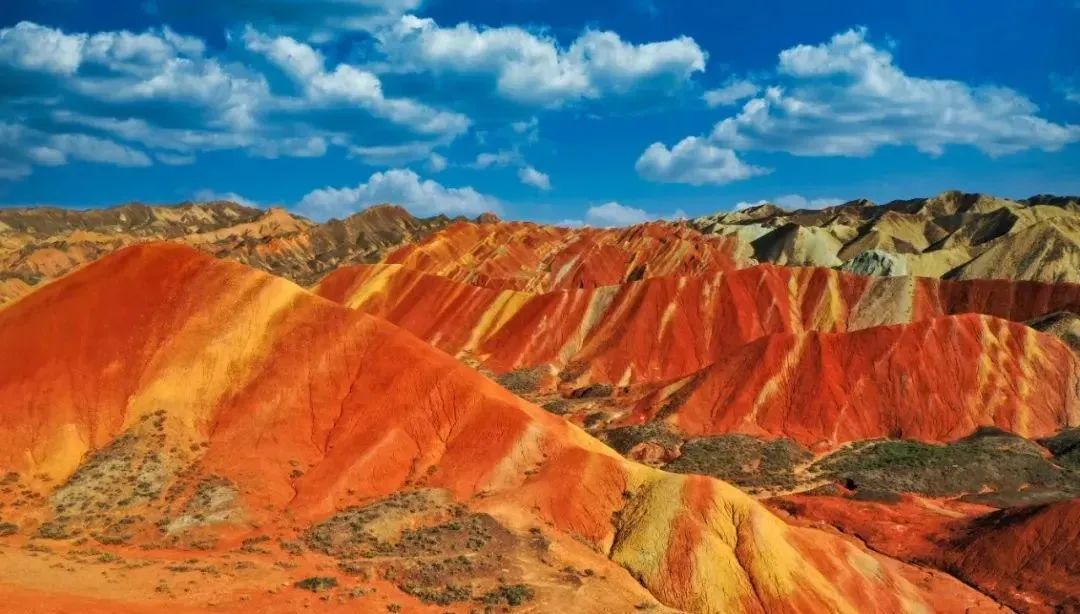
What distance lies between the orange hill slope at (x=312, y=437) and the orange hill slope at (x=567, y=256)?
217ft

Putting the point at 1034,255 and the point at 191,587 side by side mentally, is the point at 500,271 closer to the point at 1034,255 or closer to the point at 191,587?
the point at 1034,255

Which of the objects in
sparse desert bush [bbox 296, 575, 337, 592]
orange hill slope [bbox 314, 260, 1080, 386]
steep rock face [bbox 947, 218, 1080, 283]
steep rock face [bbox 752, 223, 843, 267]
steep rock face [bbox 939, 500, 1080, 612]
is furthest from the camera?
steep rock face [bbox 752, 223, 843, 267]

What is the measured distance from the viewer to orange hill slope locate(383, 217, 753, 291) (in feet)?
364

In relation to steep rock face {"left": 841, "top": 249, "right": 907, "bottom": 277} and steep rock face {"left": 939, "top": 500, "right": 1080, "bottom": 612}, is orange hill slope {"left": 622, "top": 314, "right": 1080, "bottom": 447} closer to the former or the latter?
steep rock face {"left": 939, "top": 500, "right": 1080, "bottom": 612}

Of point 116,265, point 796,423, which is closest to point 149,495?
point 116,265

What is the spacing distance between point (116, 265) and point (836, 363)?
4594 centimetres

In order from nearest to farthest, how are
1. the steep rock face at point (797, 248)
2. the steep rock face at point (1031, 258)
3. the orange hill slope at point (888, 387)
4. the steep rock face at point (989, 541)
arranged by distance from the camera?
the steep rock face at point (989, 541) < the orange hill slope at point (888, 387) < the steep rock face at point (1031, 258) < the steep rock face at point (797, 248)

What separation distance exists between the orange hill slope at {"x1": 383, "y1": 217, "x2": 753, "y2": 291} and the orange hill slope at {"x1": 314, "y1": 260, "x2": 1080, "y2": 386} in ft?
88.9

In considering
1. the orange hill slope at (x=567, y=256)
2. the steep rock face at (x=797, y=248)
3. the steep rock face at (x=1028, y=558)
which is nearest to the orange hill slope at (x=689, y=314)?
the orange hill slope at (x=567, y=256)

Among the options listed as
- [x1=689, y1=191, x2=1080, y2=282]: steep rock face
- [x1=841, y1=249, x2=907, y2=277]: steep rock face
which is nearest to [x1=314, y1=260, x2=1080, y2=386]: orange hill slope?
[x1=841, y1=249, x2=907, y2=277]: steep rock face

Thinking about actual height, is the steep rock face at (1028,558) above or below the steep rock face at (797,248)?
below

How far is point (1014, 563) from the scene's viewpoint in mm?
31422

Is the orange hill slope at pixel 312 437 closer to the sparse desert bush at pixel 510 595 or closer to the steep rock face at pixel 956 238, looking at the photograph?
the sparse desert bush at pixel 510 595

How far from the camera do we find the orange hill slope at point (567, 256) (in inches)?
4370
